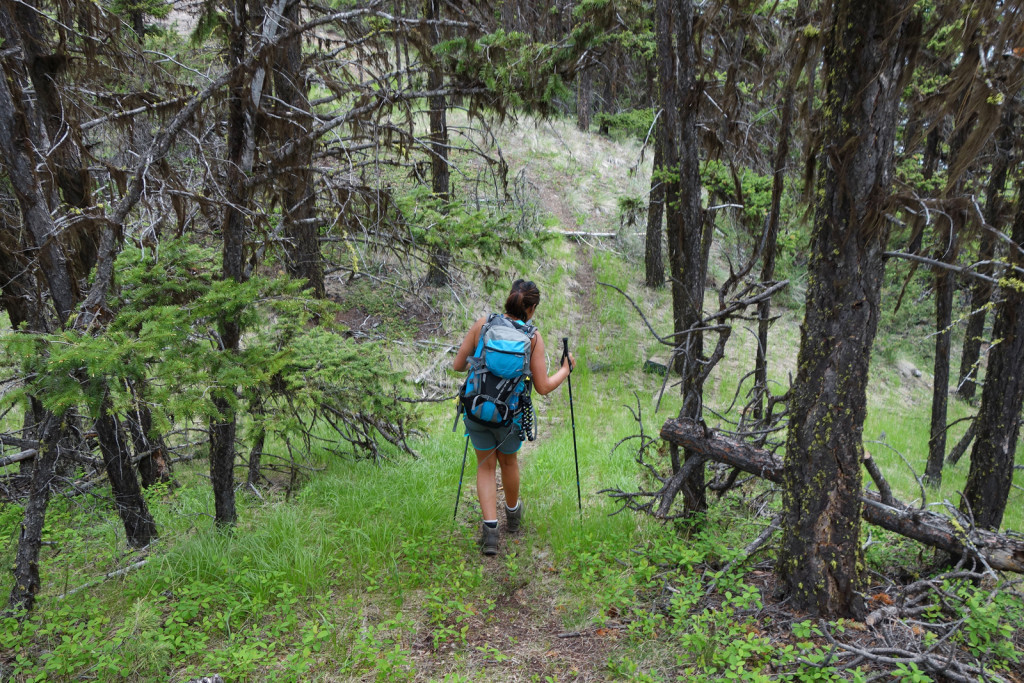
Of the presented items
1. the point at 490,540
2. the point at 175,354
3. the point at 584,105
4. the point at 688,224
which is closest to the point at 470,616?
the point at 490,540

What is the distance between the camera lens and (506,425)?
4371 millimetres

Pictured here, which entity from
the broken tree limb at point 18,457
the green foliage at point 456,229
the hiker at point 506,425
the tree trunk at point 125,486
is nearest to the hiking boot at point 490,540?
the hiker at point 506,425

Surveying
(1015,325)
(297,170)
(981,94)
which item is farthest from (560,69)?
(1015,325)

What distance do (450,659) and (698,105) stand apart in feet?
15.2

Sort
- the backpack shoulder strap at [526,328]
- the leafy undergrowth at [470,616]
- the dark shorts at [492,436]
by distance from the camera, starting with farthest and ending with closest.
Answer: the dark shorts at [492,436] < the backpack shoulder strap at [526,328] < the leafy undergrowth at [470,616]

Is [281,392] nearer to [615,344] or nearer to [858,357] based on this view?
[858,357]

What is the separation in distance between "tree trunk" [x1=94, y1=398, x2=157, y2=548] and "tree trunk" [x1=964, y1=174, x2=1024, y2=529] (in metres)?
6.79

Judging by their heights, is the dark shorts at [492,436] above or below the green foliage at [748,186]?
below

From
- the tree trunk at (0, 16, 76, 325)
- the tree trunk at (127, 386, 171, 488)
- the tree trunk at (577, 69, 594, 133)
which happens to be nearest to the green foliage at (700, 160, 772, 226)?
the tree trunk at (127, 386, 171, 488)

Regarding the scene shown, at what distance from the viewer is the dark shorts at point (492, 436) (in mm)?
4422

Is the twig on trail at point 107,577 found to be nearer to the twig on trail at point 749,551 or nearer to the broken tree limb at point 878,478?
the twig on trail at point 749,551

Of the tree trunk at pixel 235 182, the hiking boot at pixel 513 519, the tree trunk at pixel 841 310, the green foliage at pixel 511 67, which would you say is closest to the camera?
the tree trunk at pixel 841 310

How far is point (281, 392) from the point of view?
15.9ft

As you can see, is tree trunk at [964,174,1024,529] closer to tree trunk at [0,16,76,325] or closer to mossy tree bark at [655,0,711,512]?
mossy tree bark at [655,0,711,512]
